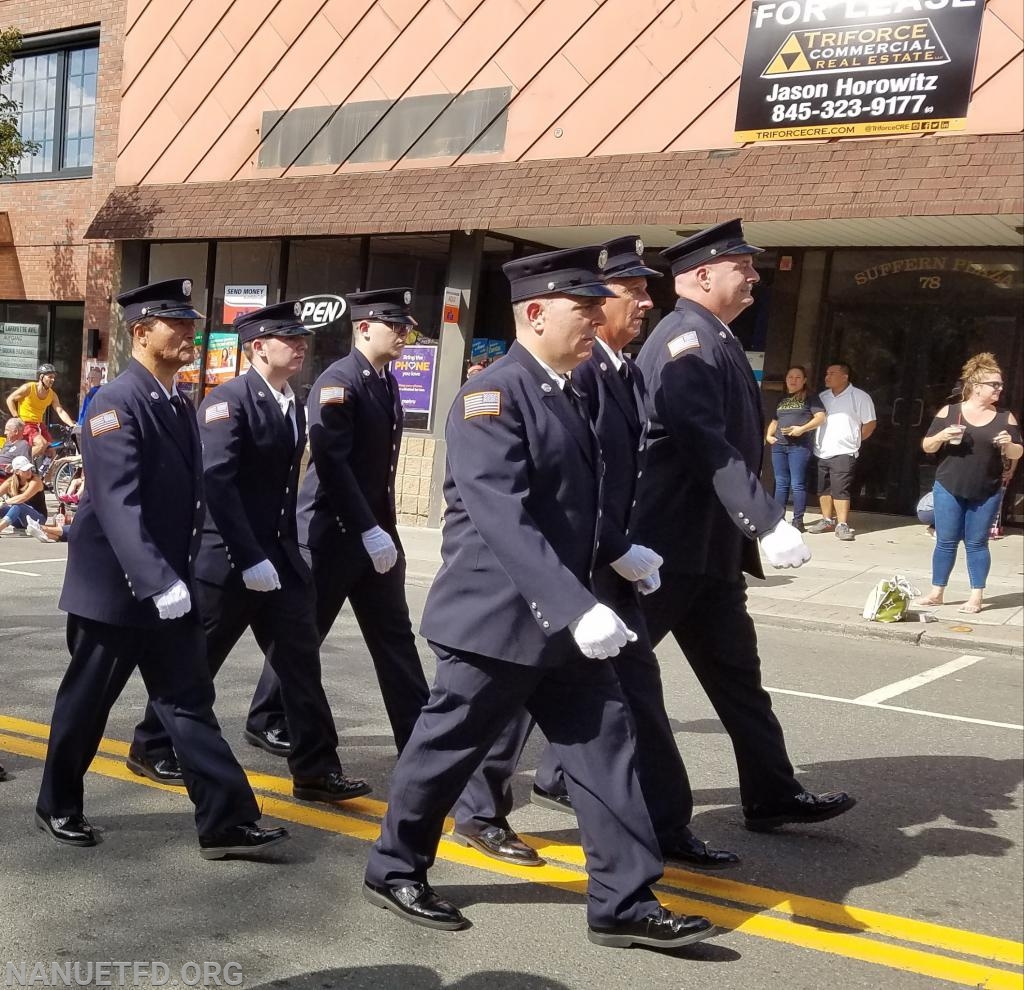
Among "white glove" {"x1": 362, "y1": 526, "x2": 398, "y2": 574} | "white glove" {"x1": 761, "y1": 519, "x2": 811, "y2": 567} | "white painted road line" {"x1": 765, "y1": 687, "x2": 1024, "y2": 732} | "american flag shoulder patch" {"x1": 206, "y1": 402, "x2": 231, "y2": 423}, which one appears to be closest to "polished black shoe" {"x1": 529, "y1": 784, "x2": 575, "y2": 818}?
"white glove" {"x1": 362, "y1": 526, "x2": 398, "y2": 574}

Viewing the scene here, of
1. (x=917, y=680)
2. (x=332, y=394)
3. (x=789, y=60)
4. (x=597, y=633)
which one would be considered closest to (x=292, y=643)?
(x=332, y=394)

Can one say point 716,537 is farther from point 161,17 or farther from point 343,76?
point 161,17

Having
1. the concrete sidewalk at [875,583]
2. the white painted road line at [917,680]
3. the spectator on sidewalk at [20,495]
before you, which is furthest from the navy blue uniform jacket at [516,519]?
the spectator on sidewalk at [20,495]

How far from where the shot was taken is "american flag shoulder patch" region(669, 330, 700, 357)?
448 cm

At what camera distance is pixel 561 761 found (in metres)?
3.77

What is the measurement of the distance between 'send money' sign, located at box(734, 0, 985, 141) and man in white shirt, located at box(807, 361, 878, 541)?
2.85m

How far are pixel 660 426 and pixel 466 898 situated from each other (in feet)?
5.72

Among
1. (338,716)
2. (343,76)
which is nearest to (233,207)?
(343,76)

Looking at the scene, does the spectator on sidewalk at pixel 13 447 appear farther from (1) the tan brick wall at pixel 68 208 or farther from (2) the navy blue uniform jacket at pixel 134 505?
(2) the navy blue uniform jacket at pixel 134 505

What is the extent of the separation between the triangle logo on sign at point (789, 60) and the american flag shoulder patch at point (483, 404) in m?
10.6

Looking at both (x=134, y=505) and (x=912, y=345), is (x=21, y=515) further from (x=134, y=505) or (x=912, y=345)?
(x=134, y=505)

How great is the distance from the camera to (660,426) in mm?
4637

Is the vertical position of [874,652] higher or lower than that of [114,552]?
lower

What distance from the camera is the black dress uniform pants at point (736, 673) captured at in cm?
476
